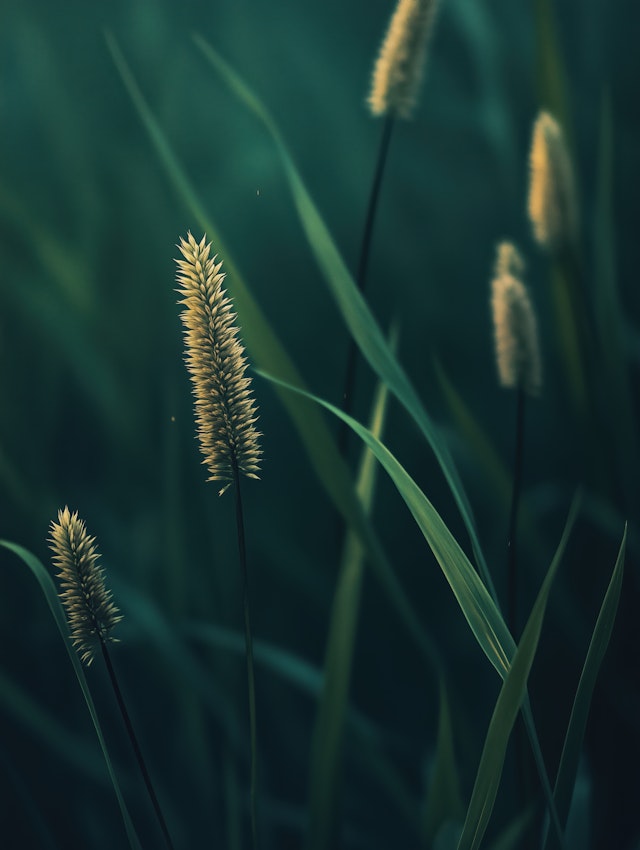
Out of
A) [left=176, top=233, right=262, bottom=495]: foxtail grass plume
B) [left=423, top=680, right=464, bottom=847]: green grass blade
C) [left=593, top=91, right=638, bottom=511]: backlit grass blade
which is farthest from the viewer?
[left=593, top=91, right=638, bottom=511]: backlit grass blade

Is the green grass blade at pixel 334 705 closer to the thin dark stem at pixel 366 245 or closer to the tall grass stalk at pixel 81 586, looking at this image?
the thin dark stem at pixel 366 245

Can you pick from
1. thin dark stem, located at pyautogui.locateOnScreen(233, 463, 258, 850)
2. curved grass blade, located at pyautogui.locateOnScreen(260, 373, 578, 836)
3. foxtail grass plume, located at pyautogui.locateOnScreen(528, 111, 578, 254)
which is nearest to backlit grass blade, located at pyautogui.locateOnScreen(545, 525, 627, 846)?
curved grass blade, located at pyautogui.locateOnScreen(260, 373, 578, 836)

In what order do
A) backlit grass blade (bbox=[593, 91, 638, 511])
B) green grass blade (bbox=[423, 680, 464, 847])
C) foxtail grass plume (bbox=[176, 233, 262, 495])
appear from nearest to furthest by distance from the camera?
foxtail grass plume (bbox=[176, 233, 262, 495]) → green grass blade (bbox=[423, 680, 464, 847]) → backlit grass blade (bbox=[593, 91, 638, 511])

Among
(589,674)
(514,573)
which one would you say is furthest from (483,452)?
(589,674)

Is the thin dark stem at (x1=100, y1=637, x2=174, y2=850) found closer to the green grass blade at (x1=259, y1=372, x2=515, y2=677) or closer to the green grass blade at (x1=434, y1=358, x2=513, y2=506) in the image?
the green grass blade at (x1=259, y1=372, x2=515, y2=677)

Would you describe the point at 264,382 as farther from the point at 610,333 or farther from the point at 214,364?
the point at 214,364

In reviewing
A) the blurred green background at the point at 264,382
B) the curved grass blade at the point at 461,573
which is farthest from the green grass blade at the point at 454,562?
the blurred green background at the point at 264,382
